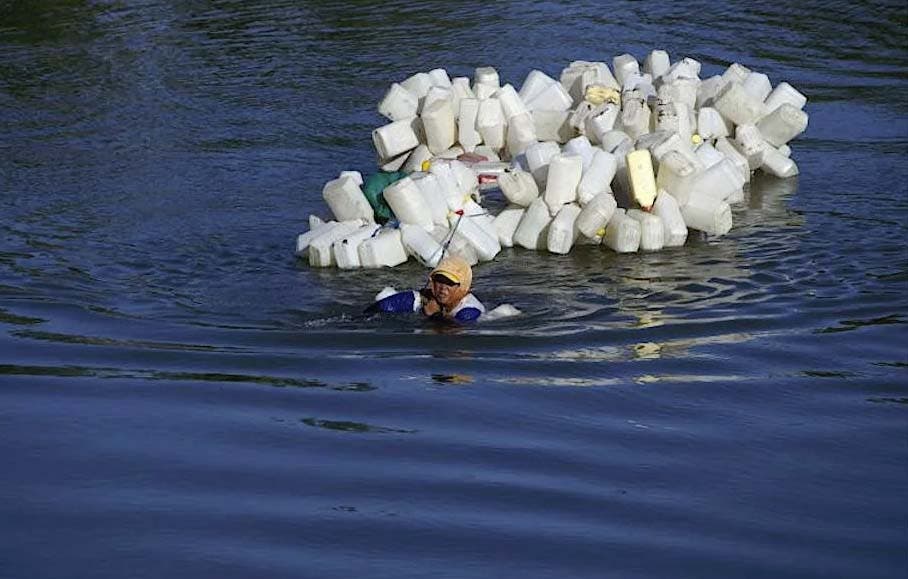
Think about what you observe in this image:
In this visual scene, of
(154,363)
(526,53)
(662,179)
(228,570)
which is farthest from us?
(526,53)

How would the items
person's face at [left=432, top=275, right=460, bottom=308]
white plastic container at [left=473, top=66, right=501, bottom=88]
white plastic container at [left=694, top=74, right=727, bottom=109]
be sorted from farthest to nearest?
white plastic container at [left=694, top=74, right=727, bottom=109]
white plastic container at [left=473, top=66, right=501, bottom=88]
person's face at [left=432, top=275, right=460, bottom=308]

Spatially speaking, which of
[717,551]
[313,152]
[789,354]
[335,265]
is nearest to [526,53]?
[313,152]

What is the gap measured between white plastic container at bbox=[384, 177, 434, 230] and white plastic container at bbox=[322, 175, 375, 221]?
0.47m

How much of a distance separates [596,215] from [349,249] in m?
1.98

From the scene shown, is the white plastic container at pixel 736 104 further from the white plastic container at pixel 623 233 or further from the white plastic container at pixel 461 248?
the white plastic container at pixel 461 248

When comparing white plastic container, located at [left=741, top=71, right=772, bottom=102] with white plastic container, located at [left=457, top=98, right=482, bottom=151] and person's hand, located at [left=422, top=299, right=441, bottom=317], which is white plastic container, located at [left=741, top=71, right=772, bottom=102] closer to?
white plastic container, located at [left=457, top=98, right=482, bottom=151]

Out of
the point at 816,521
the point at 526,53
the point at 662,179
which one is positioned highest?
the point at 526,53

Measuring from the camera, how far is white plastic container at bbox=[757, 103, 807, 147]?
14.9 metres

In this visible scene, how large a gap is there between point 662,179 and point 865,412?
4.41m

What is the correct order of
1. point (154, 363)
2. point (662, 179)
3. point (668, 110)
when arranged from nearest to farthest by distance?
point (154, 363) → point (662, 179) → point (668, 110)

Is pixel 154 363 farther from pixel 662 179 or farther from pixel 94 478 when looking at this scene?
pixel 662 179

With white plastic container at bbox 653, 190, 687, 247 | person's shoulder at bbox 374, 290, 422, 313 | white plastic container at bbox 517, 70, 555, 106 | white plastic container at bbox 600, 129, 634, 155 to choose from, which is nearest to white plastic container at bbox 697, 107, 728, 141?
white plastic container at bbox 600, 129, 634, 155

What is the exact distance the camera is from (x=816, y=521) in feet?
23.1

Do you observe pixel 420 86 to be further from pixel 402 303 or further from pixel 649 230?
pixel 402 303
